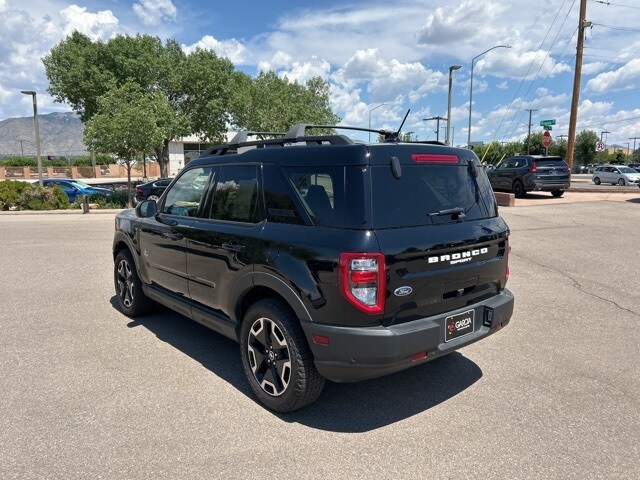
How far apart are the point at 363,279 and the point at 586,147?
98.1 m

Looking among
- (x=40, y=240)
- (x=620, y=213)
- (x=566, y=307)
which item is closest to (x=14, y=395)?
(x=566, y=307)

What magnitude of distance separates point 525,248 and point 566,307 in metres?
4.37

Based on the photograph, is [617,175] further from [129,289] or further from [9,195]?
[129,289]

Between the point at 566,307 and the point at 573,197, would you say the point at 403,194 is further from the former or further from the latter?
the point at 573,197

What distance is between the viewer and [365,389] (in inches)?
147

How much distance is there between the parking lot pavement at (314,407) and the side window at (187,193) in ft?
4.39

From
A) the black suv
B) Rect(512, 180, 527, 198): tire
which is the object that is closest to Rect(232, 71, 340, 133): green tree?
Rect(512, 180, 527, 198): tire

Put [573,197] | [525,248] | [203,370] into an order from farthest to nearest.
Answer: [573,197]
[525,248]
[203,370]

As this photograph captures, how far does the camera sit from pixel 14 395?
360cm

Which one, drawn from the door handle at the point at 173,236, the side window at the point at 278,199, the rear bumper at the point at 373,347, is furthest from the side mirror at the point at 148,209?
the rear bumper at the point at 373,347

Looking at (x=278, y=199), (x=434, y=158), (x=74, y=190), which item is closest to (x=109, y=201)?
(x=74, y=190)

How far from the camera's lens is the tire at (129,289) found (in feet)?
17.4

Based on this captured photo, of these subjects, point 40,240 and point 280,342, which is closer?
point 280,342

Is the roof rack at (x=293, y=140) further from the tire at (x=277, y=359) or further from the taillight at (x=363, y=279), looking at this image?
the tire at (x=277, y=359)
